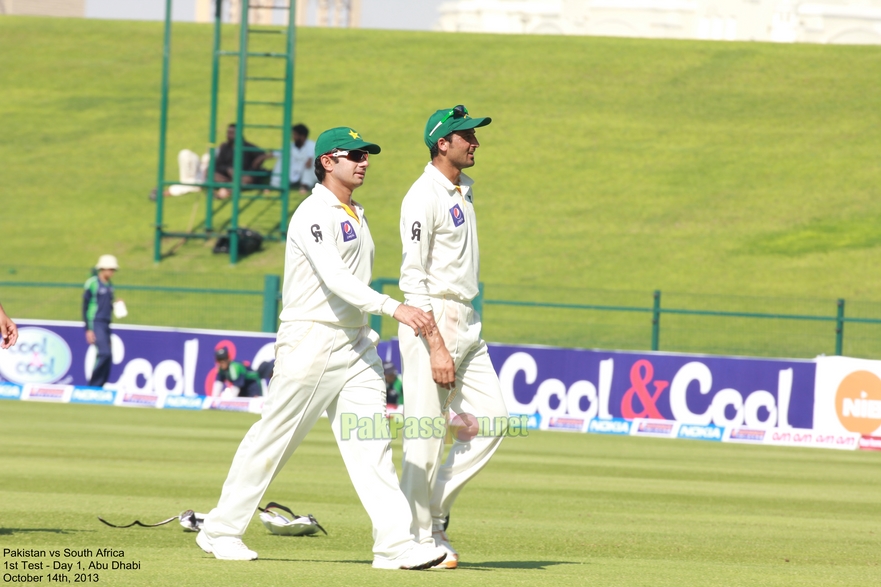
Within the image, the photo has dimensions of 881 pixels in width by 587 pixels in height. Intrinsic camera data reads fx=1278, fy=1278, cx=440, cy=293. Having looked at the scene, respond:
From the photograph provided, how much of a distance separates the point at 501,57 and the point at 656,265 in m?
17.8

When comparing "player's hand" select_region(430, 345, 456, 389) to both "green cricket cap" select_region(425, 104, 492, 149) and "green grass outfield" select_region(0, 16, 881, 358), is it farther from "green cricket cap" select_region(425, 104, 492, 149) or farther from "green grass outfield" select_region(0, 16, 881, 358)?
"green grass outfield" select_region(0, 16, 881, 358)

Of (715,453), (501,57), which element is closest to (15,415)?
(715,453)

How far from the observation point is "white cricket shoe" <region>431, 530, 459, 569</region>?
651 centimetres

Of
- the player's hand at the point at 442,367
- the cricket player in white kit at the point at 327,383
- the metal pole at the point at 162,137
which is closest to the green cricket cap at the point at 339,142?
the cricket player in white kit at the point at 327,383

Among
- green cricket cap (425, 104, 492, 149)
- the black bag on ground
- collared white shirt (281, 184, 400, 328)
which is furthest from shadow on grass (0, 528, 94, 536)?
the black bag on ground

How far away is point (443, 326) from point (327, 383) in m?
0.68

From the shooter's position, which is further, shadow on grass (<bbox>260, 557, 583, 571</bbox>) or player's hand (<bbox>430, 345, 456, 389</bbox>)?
shadow on grass (<bbox>260, 557, 583, 571</bbox>)

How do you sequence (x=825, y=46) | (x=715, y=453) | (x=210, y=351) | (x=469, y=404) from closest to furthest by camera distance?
(x=469, y=404)
(x=715, y=453)
(x=210, y=351)
(x=825, y=46)

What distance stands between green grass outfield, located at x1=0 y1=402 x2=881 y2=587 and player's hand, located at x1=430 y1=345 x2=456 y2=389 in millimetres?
951

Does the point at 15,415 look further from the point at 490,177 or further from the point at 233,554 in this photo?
the point at 490,177

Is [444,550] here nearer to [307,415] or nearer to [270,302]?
[307,415]

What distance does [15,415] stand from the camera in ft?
55.7

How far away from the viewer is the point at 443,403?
6.69m

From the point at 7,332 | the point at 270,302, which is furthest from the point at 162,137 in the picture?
the point at 7,332
